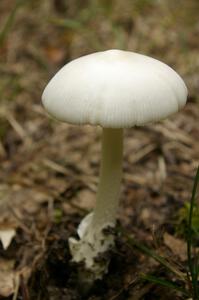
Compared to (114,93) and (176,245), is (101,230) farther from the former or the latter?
(114,93)

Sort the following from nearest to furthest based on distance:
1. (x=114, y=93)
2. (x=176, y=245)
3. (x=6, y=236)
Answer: (x=114, y=93), (x=176, y=245), (x=6, y=236)

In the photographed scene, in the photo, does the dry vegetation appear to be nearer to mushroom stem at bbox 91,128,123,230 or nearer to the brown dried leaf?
the brown dried leaf

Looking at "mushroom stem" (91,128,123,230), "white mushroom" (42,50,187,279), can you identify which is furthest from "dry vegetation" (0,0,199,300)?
"white mushroom" (42,50,187,279)

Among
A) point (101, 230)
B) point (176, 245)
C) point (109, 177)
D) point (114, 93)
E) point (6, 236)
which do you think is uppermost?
point (114, 93)

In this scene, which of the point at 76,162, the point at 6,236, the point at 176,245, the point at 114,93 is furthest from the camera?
the point at 76,162

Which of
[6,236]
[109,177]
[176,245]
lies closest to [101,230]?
[109,177]

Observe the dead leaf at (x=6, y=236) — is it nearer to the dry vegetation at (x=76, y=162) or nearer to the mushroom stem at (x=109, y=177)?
the dry vegetation at (x=76, y=162)

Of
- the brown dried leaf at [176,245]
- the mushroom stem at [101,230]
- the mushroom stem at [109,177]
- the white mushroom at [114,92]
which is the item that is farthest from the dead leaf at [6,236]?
the white mushroom at [114,92]
